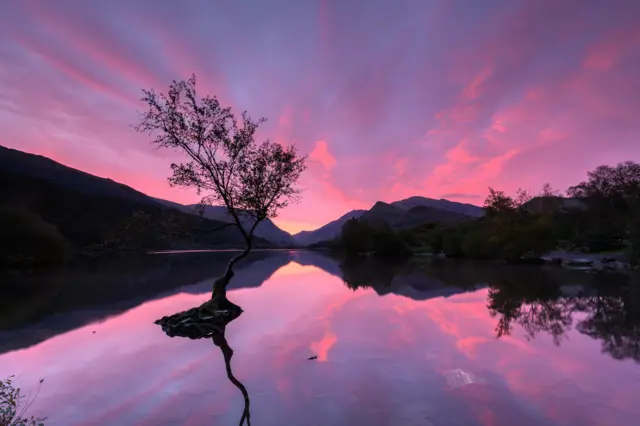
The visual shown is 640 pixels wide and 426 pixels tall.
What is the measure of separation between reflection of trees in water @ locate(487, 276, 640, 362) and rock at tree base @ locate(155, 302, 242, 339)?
14.6 metres

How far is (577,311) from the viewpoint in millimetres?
22984

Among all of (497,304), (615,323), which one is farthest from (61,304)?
(615,323)

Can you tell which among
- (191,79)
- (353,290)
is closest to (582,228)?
(353,290)

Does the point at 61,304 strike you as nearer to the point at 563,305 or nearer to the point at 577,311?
the point at 577,311

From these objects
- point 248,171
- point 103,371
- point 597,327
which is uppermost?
point 248,171

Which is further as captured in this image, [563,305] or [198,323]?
[563,305]

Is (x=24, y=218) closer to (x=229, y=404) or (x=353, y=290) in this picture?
(x=353, y=290)

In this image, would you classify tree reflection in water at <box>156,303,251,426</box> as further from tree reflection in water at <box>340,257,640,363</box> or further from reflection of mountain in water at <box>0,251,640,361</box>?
tree reflection in water at <box>340,257,640,363</box>

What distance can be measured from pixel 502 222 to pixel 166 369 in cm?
7386

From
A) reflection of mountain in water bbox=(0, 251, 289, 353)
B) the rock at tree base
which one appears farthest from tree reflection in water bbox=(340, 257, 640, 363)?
reflection of mountain in water bbox=(0, 251, 289, 353)

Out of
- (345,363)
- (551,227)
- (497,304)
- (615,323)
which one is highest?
(551,227)

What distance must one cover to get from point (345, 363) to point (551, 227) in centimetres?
6998

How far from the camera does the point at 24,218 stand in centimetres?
7262

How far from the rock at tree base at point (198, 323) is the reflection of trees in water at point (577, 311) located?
14644mm
